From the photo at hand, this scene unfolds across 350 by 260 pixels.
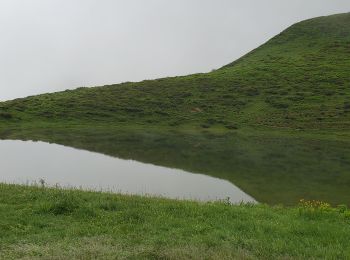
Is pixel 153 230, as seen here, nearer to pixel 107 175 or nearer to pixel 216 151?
pixel 107 175

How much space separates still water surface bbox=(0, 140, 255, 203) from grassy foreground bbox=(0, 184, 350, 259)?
946cm

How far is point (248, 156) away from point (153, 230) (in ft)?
115

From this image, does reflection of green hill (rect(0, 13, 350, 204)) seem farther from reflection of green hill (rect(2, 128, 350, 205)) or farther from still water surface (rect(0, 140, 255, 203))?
still water surface (rect(0, 140, 255, 203))

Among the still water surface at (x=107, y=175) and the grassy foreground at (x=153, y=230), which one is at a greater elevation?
the grassy foreground at (x=153, y=230)

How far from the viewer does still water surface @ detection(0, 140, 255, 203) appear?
31.1 m

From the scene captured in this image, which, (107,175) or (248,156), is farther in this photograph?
(248,156)

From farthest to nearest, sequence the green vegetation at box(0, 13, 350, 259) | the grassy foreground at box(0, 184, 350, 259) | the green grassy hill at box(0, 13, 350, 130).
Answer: the green grassy hill at box(0, 13, 350, 130)
the green vegetation at box(0, 13, 350, 259)
the grassy foreground at box(0, 184, 350, 259)

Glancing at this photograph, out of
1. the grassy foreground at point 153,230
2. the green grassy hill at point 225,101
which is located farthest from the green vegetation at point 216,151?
the green grassy hill at point 225,101

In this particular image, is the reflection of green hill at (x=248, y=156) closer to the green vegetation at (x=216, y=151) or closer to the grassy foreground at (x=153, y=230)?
the green vegetation at (x=216, y=151)

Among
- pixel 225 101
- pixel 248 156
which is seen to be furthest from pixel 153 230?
pixel 225 101

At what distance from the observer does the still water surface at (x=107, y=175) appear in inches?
1224

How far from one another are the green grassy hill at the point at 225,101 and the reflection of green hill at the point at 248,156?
34.8 feet

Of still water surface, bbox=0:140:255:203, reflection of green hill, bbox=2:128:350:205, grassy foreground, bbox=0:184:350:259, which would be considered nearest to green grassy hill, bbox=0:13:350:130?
reflection of green hill, bbox=2:128:350:205

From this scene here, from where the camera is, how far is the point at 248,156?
48812 millimetres
